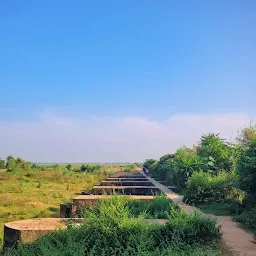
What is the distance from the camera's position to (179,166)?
1742 cm

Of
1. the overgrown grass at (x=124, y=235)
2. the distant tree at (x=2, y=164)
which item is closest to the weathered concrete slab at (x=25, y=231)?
the overgrown grass at (x=124, y=235)

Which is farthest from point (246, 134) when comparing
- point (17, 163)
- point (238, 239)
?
point (17, 163)

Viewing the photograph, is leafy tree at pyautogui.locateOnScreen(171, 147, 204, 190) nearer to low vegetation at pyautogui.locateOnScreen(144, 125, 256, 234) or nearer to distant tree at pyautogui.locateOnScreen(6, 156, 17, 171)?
low vegetation at pyautogui.locateOnScreen(144, 125, 256, 234)

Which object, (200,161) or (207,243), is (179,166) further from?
(207,243)

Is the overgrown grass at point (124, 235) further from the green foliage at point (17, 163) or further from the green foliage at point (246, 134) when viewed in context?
the green foliage at point (17, 163)

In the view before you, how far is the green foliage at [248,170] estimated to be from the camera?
28.2 feet

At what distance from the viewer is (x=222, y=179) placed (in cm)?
1223

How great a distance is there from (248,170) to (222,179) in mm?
3576

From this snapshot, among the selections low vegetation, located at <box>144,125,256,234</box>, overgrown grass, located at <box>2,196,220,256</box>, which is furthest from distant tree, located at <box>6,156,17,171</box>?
overgrown grass, located at <box>2,196,220,256</box>

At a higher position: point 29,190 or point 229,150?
point 229,150

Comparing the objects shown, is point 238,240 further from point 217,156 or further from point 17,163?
point 17,163

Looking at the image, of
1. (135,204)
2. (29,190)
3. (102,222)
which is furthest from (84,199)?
(29,190)

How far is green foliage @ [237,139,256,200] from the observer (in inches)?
339

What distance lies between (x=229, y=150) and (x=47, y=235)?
1163 centimetres
